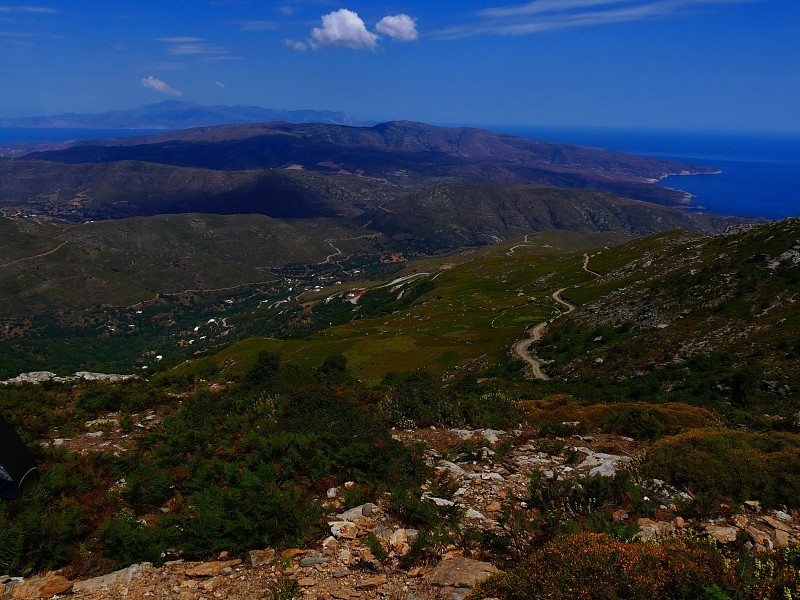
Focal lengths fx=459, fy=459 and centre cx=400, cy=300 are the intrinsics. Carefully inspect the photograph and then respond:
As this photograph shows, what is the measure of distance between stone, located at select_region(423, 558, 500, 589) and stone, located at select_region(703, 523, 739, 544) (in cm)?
475

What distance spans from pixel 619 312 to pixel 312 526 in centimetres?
7177

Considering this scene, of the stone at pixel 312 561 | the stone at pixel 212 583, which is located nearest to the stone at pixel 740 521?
the stone at pixel 312 561

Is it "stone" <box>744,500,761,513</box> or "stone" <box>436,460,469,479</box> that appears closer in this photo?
"stone" <box>744,500,761,513</box>

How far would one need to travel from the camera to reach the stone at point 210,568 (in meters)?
8.94

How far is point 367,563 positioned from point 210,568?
310cm

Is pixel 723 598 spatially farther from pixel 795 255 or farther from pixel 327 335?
pixel 327 335

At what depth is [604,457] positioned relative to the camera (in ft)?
52.9

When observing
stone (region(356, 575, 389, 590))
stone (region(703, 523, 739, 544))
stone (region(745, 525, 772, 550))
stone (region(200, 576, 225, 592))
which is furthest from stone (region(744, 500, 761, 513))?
stone (region(200, 576, 225, 592))

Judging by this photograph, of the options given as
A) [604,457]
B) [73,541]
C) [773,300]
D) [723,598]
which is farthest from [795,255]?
[73,541]

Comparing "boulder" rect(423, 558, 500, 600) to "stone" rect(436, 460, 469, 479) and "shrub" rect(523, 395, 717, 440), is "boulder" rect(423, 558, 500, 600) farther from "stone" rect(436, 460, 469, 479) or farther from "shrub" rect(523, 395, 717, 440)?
"shrub" rect(523, 395, 717, 440)

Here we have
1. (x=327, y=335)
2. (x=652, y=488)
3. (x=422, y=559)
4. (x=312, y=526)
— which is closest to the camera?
(x=422, y=559)

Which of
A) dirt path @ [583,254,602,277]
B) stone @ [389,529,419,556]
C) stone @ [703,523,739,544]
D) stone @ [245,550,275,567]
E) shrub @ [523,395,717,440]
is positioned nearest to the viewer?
stone @ [245,550,275,567]

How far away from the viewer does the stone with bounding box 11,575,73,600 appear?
8.24m

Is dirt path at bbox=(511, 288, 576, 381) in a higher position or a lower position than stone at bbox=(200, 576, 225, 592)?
lower
